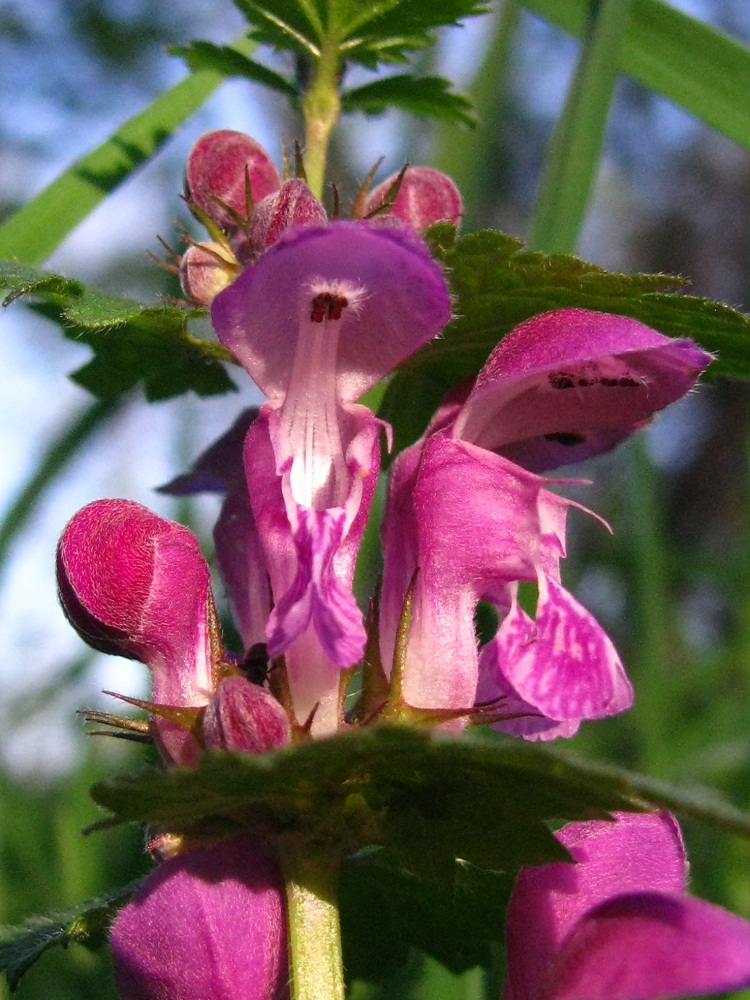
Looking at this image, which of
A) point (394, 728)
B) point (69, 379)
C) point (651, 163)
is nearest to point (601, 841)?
point (394, 728)

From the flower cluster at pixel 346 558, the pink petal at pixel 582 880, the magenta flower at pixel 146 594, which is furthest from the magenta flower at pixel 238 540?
the pink petal at pixel 582 880

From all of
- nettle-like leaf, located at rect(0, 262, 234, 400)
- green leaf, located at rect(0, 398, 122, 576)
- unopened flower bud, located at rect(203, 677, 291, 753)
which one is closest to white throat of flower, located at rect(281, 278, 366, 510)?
nettle-like leaf, located at rect(0, 262, 234, 400)

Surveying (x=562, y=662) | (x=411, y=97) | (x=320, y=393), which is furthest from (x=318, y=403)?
(x=411, y=97)

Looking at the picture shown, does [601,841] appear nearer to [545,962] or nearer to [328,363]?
[545,962]

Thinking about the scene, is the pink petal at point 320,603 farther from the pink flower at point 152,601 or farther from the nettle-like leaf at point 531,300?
the nettle-like leaf at point 531,300

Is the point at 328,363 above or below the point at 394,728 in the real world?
above

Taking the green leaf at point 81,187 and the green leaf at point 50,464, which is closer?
the green leaf at point 81,187

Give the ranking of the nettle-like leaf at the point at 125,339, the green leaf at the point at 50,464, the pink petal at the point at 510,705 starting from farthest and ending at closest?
1. the green leaf at the point at 50,464
2. the pink petal at the point at 510,705
3. the nettle-like leaf at the point at 125,339
